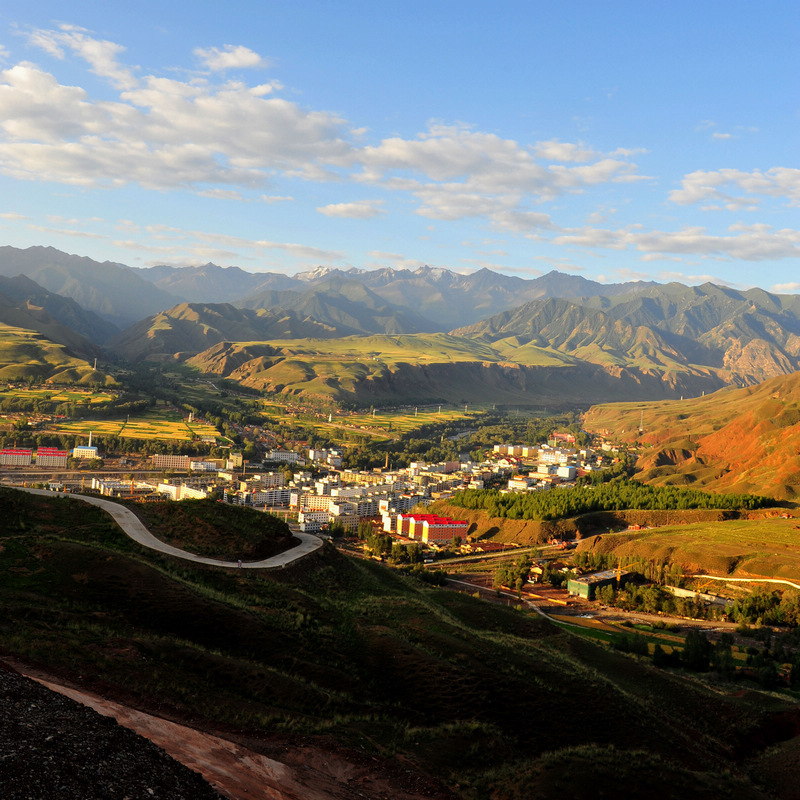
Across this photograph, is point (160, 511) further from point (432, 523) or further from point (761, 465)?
point (761, 465)

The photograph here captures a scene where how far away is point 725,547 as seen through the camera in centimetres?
8306

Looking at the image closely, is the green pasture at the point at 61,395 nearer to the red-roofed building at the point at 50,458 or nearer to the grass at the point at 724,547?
the red-roofed building at the point at 50,458

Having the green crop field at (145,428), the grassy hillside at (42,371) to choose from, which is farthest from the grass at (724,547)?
the grassy hillside at (42,371)

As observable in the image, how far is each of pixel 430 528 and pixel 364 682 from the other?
2901 inches

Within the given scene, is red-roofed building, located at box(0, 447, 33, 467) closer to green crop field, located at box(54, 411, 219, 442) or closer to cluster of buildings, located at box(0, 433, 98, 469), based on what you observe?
cluster of buildings, located at box(0, 433, 98, 469)

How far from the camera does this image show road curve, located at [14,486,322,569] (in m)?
39.1

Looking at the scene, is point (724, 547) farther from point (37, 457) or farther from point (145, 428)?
point (145, 428)

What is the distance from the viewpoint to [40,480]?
108 metres

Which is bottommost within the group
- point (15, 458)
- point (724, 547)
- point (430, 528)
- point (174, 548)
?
point (430, 528)

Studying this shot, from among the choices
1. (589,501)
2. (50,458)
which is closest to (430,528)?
(589,501)

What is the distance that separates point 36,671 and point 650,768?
59.4ft

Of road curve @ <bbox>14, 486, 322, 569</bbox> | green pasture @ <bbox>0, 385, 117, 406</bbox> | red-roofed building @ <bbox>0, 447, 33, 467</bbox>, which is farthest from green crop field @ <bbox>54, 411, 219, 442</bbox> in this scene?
road curve @ <bbox>14, 486, 322, 569</bbox>

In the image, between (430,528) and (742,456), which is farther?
(742,456)

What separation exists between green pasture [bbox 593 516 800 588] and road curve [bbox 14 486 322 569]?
51.4m
